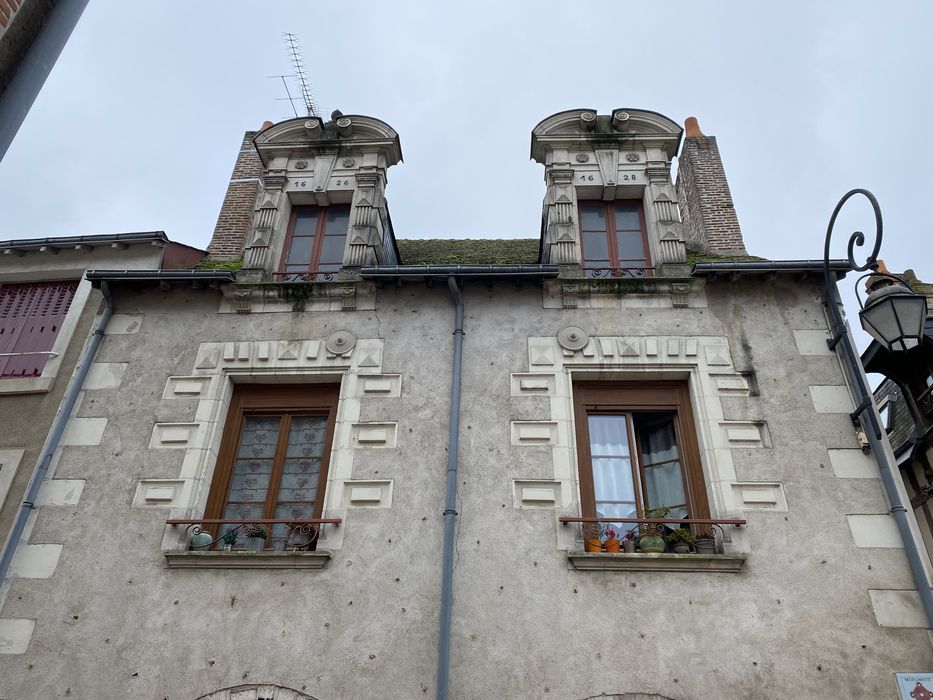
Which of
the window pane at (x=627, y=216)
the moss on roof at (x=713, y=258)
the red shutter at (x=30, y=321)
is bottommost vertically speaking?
the red shutter at (x=30, y=321)

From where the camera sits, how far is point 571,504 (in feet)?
20.2

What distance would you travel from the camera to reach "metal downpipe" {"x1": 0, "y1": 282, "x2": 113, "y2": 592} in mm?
6109

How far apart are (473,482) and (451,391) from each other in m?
0.98

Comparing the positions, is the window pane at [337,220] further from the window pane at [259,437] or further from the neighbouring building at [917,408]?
the neighbouring building at [917,408]

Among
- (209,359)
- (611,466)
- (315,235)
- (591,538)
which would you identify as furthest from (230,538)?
(315,235)

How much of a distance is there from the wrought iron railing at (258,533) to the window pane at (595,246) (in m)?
4.25

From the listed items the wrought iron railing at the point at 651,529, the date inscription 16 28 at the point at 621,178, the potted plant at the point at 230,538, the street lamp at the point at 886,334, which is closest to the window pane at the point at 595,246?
the date inscription 16 28 at the point at 621,178

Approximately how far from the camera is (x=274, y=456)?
22.6 feet

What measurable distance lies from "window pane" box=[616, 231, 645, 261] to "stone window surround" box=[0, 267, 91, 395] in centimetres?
629

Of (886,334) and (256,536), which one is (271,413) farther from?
(886,334)

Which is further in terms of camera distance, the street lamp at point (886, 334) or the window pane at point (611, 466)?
the window pane at point (611, 466)

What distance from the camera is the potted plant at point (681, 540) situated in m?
5.91

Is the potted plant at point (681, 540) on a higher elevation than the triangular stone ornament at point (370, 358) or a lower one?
lower

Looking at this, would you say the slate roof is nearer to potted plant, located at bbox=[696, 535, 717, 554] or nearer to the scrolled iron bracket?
the scrolled iron bracket
